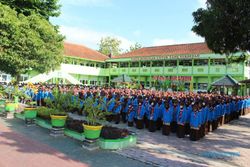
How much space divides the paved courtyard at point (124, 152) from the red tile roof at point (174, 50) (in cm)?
2483

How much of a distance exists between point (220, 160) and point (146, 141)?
2.76 metres

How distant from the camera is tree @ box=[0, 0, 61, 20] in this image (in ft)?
59.2

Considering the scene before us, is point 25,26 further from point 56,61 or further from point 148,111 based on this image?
point 148,111

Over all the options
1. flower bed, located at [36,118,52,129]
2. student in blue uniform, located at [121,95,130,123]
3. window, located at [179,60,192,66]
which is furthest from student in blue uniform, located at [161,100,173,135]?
window, located at [179,60,192,66]

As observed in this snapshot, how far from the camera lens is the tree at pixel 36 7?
18047 millimetres

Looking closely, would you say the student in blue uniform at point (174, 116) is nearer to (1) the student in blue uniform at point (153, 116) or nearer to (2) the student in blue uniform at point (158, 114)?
(2) the student in blue uniform at point (158, 114)

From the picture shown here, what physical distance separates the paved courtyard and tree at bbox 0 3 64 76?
5.72 metres

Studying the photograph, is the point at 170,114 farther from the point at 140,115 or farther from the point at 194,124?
the point at 140,115

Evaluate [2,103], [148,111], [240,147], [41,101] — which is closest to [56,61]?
[41,101]

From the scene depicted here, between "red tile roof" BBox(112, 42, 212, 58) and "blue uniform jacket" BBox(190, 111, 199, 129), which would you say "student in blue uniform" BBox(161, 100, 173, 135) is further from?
"red tile roof" BBox(112, 42, 212, 58)

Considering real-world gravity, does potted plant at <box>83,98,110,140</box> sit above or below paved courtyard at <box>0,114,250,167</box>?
above

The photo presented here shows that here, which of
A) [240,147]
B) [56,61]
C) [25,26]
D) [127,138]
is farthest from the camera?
[56,61]

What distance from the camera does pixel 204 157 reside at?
8.04 m

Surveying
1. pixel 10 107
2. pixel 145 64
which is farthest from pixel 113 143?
pixel 145 64
